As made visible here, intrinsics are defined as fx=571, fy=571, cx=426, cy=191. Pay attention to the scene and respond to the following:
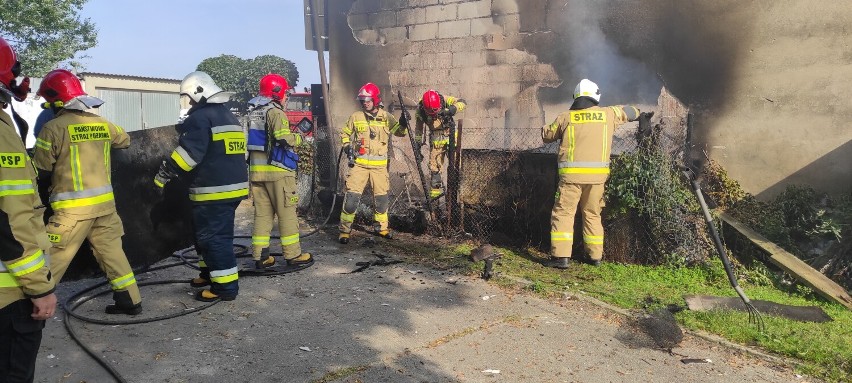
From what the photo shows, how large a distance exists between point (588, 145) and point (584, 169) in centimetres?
25

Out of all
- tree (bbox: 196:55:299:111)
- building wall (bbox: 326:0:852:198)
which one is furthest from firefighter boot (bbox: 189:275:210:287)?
tree (bbox: 196:55:299:111)

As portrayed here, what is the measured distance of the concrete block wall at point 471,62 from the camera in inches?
353

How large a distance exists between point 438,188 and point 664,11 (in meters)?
3.86

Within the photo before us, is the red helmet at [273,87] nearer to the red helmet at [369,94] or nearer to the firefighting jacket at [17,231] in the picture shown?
the red helmet at [369,94]

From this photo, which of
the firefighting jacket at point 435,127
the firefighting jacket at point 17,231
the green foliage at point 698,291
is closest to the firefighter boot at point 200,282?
the green foliage at point 698,291

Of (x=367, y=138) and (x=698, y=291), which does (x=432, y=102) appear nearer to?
(x=367, y=138)

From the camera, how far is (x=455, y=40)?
9.54 metres

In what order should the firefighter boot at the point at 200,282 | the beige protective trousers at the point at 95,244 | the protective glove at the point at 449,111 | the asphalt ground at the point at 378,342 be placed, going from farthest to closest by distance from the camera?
the protective glove at the point at 449,111
the firefighter boot at the point at 200,282
the beige protective trousers at the point at 95,244
the asphalt ground at the point at 378,342

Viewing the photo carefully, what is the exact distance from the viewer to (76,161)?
4.07 m

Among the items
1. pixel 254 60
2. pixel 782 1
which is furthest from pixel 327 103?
pixel 254 60

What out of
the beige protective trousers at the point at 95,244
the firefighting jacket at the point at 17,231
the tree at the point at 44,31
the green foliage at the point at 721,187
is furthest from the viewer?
the tree at the point at 44,31

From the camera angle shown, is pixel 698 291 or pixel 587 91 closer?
pixel 698 291

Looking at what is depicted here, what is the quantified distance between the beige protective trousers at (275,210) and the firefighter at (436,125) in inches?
89.0

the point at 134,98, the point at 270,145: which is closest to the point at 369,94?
the point at 270,145
